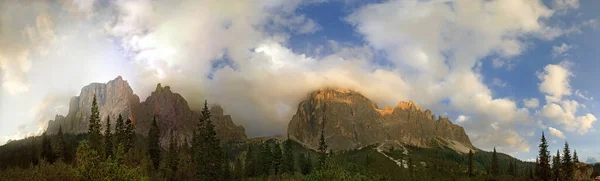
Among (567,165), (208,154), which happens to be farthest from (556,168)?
(208,154)

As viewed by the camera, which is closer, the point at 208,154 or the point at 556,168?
the point at 208,154

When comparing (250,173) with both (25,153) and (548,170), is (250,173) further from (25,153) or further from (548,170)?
(548,170)

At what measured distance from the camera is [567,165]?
188 m

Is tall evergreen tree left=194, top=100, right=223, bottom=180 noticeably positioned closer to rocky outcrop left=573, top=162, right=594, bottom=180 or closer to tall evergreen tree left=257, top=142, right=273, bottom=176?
tall evergreen tree left=257, top=142, right=273, bottom=176

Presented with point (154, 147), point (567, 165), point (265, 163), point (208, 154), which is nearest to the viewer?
point (208, 154)

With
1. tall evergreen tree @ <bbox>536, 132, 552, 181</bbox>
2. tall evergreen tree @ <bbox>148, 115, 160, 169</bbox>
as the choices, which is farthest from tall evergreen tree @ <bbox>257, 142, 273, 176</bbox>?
tall evergreen tree @ <bbox>536, 132, 552, 181</bbox>

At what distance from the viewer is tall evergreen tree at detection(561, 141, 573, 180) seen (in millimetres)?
186625

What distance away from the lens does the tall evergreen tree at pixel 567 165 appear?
186625mm

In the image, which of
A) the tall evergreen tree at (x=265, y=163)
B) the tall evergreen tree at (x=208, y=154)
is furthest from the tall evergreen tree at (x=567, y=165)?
the tall evergreen tree at (x=208, y=154)

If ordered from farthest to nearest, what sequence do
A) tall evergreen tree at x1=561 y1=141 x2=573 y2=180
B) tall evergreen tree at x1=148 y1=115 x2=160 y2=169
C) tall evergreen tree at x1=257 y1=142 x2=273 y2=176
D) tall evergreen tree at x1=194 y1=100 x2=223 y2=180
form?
tall evergreen tree at x1=561 y1=141 x2=573 y2=180, tall evergreen tree at x1=257 y1=142 x2=273 y2=176, tall evergreen tree at x1=148 y1=115 x2=160 y2=169, tall evergreen tree at x1=194 y1=100 x2=223 y2=180

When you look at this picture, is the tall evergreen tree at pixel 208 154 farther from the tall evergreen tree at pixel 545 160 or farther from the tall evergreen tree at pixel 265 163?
the tall evergreen tree at pixel 545 160

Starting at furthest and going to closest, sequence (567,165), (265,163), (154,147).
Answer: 1. (567,165)
2. (265,163)
3. (154,147)

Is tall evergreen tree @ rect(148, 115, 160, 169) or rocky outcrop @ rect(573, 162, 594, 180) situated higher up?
tall evergreen tree @ rect(148, 115, 160, 169)

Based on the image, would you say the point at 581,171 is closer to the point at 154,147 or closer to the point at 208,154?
the point at 208,154
